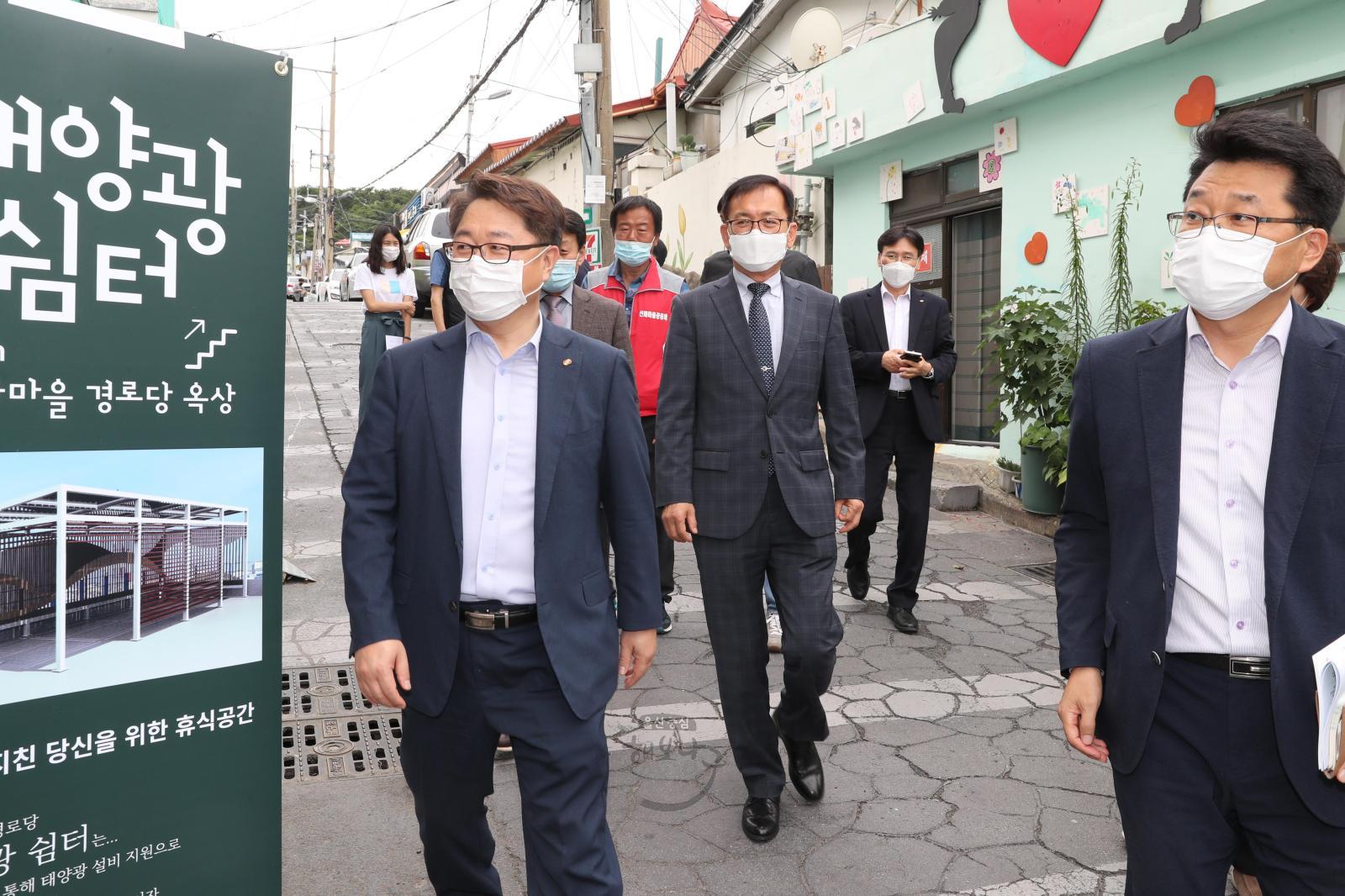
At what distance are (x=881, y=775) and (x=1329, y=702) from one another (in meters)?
2.37

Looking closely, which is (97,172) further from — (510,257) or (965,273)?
(965,273)

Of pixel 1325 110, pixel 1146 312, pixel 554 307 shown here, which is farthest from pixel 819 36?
pixel 554 307

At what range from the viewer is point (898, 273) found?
19.7 ft

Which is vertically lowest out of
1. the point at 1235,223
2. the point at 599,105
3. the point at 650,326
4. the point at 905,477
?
the point at 905,477

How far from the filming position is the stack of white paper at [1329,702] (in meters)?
1.74

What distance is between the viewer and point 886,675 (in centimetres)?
508

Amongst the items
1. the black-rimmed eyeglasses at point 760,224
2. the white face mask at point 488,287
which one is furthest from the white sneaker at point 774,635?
the white face mask at point 488,287

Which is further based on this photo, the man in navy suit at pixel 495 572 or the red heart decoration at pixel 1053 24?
the red heart decoration at pixel 1053 24

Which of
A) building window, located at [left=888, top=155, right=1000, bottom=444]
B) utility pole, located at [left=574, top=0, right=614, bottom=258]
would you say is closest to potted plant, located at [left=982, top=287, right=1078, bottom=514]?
building window, located at [left=888, top=155, right=1000, bottom=444]

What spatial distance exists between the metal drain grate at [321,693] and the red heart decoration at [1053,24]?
23.3ft

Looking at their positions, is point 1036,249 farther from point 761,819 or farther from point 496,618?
point 496,618

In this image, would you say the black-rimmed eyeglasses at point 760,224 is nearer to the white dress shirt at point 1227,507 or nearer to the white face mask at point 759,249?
the white face mask at point 759,249

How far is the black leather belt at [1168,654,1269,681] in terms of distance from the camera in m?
1.93

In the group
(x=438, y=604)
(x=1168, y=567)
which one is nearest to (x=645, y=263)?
(x=438, y=604)
